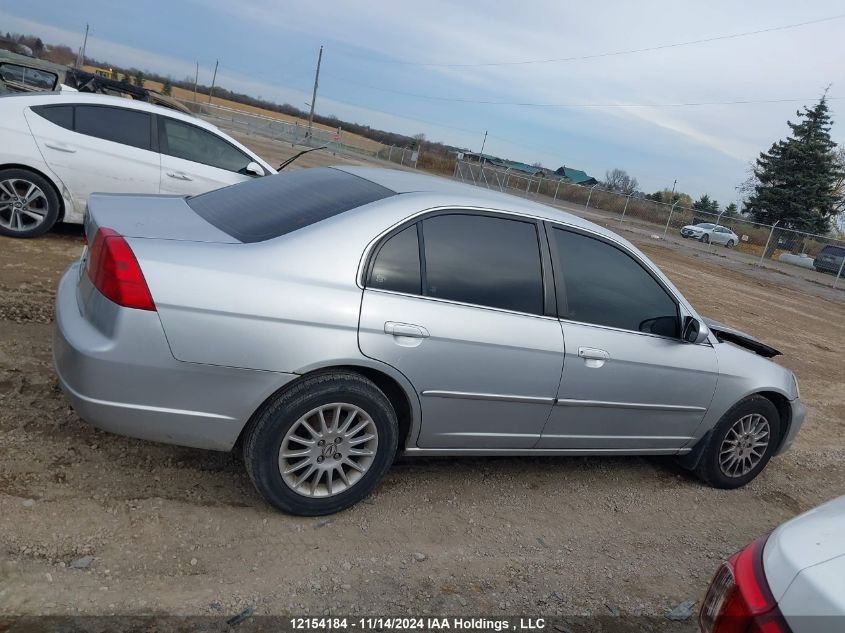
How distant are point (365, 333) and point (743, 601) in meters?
1.88

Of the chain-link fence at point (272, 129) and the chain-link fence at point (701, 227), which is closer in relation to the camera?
the chain-link fence at point (701, 227)

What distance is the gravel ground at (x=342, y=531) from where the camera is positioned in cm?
281

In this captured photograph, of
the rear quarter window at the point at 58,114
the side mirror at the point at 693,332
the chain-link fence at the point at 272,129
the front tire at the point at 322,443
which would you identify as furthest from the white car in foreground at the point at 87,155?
the chain-link fence at the point at 272,129

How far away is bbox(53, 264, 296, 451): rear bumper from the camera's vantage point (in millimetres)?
2898

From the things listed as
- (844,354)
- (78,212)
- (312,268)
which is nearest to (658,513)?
(312,268)

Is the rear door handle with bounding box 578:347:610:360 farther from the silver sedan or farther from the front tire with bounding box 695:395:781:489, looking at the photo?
the front tire with bounding box 695:395:781:489

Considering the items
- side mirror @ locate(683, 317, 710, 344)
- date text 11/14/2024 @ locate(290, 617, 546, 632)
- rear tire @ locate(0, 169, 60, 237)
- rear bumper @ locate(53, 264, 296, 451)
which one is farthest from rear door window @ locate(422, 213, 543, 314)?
rear tire @ locate(0, 169, 60, 237)

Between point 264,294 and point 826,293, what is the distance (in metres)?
23.9

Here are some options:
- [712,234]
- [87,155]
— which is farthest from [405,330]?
[712,234]

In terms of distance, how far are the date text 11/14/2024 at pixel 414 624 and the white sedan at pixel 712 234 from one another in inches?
1429

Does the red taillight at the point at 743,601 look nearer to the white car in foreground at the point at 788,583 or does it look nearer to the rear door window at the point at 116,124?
the white car in foreground at the point at 788,583

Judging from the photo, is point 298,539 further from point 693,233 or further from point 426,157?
point 426,157

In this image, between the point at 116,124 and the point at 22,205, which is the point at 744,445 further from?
the point at 22,205

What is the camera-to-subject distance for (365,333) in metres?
3.20
